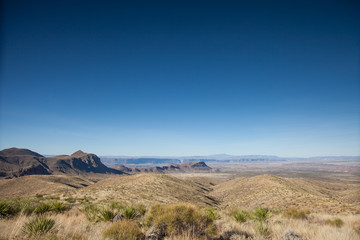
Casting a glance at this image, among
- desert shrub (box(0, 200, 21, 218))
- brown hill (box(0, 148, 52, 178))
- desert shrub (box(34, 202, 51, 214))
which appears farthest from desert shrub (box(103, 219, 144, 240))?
brown hill (box(0, 148, 52, 178))

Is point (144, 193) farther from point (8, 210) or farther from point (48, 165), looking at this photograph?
point (48, 165)

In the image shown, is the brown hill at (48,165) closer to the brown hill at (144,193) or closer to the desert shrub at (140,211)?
the brown hill at (144,193)

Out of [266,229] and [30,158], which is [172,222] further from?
[30,158]

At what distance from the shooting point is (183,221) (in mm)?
7348

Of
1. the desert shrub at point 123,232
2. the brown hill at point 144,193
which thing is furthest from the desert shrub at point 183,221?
the brown hill at point 144,193

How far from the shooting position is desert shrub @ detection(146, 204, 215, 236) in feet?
23.3

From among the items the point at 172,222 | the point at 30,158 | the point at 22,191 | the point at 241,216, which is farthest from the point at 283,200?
the point at 30,158

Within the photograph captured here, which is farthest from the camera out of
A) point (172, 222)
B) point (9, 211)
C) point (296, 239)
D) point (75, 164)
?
point (75, 164)

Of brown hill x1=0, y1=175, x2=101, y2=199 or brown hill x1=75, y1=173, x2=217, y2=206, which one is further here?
brown hill x1=0, y1=175, x2=101, y2=199

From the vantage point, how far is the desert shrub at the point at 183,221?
7.11m

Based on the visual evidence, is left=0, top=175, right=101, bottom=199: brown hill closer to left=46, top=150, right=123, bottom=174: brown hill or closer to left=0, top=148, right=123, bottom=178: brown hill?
left=0, top=148, right=123, bottom=178: brown hill

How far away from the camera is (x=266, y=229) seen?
8109 millimetres

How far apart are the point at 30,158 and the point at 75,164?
121ft

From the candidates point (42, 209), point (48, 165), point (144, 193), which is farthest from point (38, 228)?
point (48, 165)
